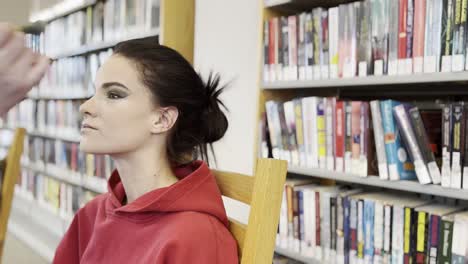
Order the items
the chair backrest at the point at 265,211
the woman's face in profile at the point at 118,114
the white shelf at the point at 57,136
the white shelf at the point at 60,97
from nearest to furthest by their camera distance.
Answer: the chair backrest at the point at 265,211 < the woman's face in profile at the point at 118,114 < the white shelf at the point at 60,97 < the white shelf at the point at 57,136

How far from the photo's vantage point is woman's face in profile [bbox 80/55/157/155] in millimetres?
1061

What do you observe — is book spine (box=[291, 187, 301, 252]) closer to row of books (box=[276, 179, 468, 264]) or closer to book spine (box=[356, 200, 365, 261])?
row of books (box=[276, 179, 468, 264])

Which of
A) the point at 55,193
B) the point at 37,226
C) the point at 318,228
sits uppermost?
the point at 318,228

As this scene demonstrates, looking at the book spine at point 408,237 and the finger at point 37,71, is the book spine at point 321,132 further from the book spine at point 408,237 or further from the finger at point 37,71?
the finger at point 37,71

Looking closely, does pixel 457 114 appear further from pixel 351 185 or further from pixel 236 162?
pixel 236 162

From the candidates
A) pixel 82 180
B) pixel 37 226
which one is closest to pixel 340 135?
pixel 82 180

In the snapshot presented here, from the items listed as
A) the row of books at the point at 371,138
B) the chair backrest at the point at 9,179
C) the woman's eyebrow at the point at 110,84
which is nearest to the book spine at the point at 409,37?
the row of books at the point at 371,138

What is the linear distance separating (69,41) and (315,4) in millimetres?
1970

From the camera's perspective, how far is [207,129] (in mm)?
1181

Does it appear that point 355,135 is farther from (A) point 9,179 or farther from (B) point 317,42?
(A) point 9,179

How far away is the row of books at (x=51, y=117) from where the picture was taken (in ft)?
9.70

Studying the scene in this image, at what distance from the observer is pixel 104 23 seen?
2598mm

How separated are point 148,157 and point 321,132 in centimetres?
69

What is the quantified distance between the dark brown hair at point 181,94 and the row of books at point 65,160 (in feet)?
4.88
